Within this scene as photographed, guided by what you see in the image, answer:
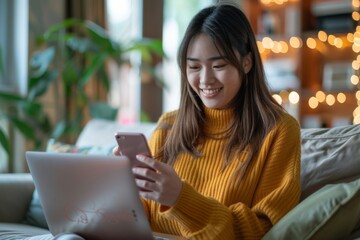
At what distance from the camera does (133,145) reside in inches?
45.2

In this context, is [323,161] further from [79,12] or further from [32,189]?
[79,12]

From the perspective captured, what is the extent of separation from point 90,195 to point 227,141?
53cm

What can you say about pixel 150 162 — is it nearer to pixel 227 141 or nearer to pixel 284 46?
pixel 227 141

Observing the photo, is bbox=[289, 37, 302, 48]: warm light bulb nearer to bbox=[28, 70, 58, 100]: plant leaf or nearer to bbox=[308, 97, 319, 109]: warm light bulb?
bbox=[308, 97, 319, 109]: warm light bulb

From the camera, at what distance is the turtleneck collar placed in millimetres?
1552

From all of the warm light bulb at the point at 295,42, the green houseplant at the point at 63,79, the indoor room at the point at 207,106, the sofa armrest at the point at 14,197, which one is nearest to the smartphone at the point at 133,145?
the indoor room at the point at 207,106

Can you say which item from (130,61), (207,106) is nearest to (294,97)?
(130,61)

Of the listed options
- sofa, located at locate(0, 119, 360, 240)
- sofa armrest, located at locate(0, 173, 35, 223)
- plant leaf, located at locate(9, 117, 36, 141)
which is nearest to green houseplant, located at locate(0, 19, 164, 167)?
plant leaf, located at locate(9, 117, 36, 141)

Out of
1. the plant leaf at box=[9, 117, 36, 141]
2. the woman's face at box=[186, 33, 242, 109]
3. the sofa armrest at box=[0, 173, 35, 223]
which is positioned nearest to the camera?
the woman's face at box=[186, 33, 242, 109]

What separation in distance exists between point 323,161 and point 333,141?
80 millimetres

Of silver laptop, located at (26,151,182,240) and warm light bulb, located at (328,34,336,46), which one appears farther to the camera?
warm light bulb, located at (328,34,336,46)

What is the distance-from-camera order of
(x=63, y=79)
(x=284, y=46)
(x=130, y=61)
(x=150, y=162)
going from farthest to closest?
(x=284, y=46) → (x=130, y=61) → (x=63, y=79) → (x=150, y=162)

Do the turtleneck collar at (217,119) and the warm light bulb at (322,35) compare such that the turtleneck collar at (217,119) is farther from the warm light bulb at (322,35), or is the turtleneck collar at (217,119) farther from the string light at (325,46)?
the warm light bulb at (322,35)

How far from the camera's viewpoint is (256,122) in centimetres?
149
